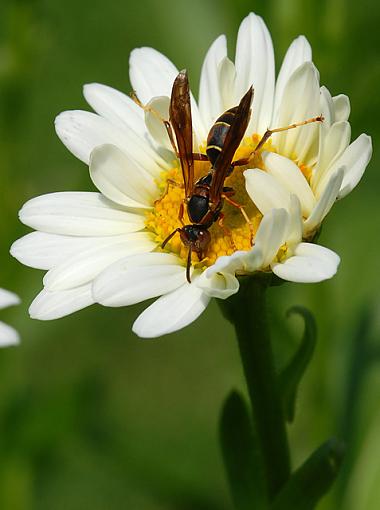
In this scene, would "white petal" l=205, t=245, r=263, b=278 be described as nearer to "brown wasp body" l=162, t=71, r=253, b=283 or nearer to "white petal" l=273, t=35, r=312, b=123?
"brown wasp body" l=162, t=71, r=253, b=283

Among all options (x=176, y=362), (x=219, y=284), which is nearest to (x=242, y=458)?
(x=219, y=284)

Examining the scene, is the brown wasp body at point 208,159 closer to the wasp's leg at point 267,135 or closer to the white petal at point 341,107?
the wasp's leg at point 267,135

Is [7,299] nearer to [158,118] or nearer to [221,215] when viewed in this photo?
[221,215]

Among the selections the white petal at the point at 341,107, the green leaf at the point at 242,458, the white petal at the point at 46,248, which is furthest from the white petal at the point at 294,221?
the white petal at the point at 46,248

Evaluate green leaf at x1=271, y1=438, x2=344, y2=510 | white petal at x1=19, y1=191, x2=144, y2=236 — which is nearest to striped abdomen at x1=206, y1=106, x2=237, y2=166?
white petal at x1=19, y1=191, x2=144, y2=236

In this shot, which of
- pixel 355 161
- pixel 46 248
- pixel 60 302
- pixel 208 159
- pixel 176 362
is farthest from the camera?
pixel 176 362
